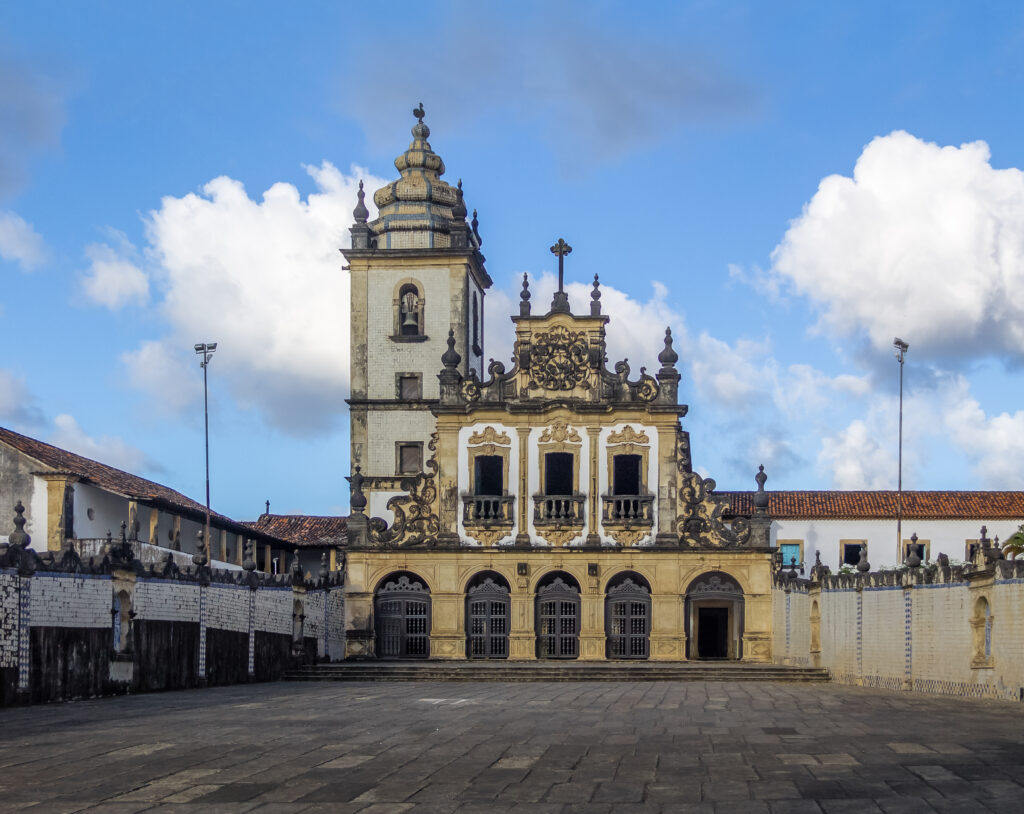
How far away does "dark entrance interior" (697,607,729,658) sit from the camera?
156ft

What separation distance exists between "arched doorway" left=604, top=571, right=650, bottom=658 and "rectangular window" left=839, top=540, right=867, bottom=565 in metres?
11.1

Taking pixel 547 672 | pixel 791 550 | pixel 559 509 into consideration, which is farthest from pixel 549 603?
pixel 791 550

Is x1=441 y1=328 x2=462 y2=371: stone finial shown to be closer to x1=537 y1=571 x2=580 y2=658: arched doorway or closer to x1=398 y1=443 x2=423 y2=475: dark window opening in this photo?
x1=398 y1=443 x2=423 y2=475: dark window opening

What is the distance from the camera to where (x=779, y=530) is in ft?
177

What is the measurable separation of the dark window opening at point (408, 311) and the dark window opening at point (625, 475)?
10593mm

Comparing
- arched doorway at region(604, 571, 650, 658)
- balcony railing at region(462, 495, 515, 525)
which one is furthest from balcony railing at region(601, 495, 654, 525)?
balcony railing at region(462, 495, 515, 525)

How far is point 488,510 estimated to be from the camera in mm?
46312

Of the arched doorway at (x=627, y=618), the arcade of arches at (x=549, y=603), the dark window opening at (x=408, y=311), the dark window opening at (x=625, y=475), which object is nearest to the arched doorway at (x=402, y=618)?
the arcade of arches at (x=549, y=603)

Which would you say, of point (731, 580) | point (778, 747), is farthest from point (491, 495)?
point (778, 747)

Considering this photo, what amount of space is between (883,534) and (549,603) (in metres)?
14.9

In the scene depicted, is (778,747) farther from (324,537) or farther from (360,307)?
(324,537)

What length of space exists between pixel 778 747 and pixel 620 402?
1169 inches

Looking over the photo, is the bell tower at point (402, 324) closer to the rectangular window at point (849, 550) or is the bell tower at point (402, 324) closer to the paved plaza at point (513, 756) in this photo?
the rectangular window at point (849, 550)

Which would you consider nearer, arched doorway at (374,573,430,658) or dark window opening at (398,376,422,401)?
arched doorway at (374,573,430,658)
